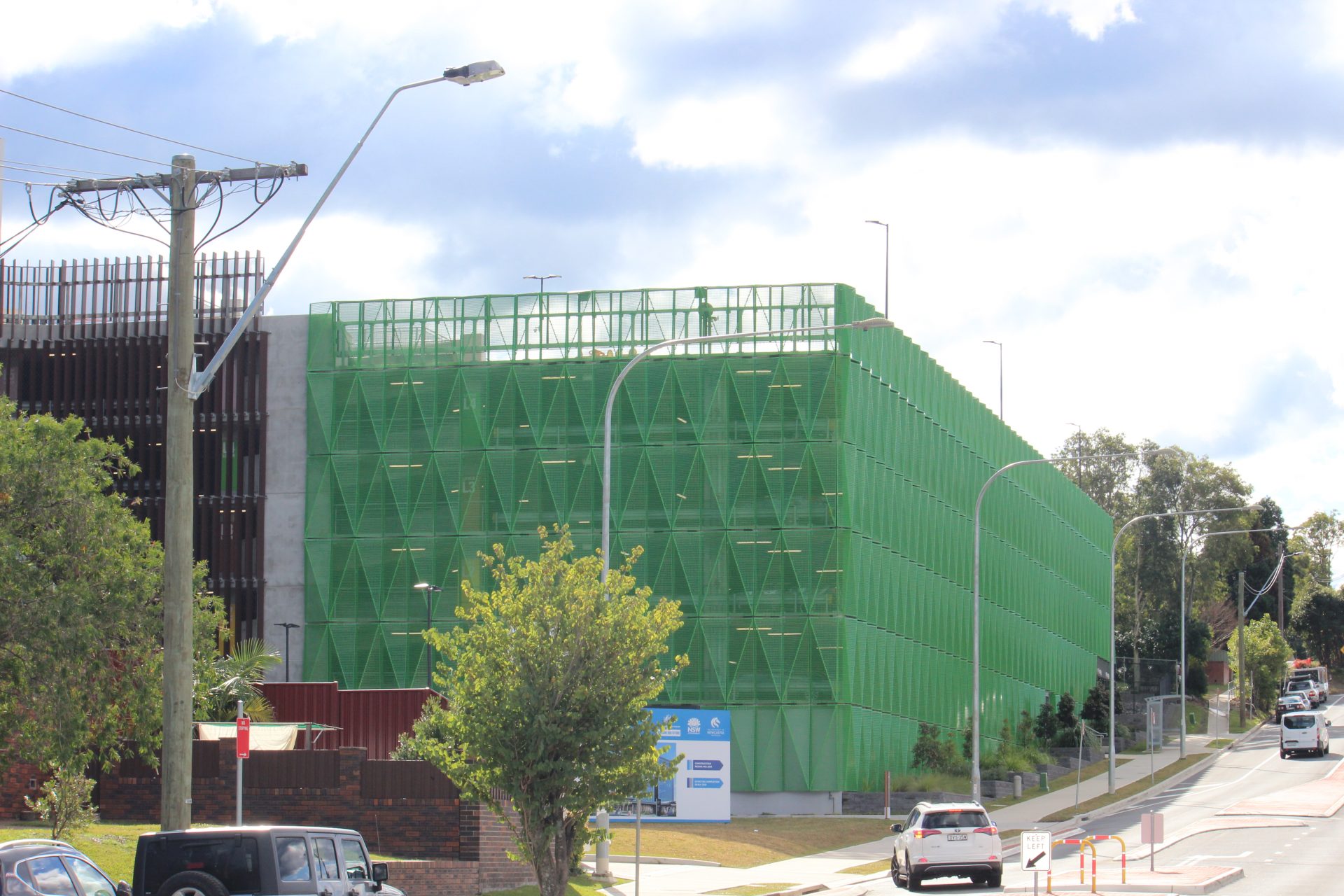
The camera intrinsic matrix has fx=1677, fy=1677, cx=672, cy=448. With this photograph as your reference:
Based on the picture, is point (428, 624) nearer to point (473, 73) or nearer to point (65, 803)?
point (65, 803)

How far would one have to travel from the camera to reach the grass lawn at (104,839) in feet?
83.7

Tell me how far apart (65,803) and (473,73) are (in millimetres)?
14528

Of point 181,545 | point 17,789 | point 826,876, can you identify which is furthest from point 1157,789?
point 181,545

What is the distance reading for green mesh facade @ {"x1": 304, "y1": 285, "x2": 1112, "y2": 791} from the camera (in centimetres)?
5356

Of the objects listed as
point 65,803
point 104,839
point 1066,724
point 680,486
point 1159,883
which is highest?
point 680,486

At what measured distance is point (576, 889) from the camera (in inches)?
1187

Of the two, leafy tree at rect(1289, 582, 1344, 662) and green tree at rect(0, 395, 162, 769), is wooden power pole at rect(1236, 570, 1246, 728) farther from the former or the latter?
green tree at rect(0, 395, 162, 769)

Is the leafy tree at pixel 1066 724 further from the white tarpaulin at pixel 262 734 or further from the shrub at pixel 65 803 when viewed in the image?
the shrub at pixel 65 803

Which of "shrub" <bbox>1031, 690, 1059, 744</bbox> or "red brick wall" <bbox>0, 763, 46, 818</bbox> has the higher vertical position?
"red brick wall" <bbox>0, 763, 46, 818</bbox>

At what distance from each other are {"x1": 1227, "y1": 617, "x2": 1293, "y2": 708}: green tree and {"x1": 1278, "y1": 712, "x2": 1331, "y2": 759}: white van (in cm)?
3040

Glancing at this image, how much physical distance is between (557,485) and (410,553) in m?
5.65

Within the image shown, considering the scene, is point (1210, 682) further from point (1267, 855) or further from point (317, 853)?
point (317, 853)

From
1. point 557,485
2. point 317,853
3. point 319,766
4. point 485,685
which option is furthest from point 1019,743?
point 317,853

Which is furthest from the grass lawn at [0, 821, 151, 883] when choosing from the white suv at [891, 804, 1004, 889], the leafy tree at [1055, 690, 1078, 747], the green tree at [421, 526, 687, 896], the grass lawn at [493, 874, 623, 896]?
the leafy tree at [1055, 690, 1078, 747]
